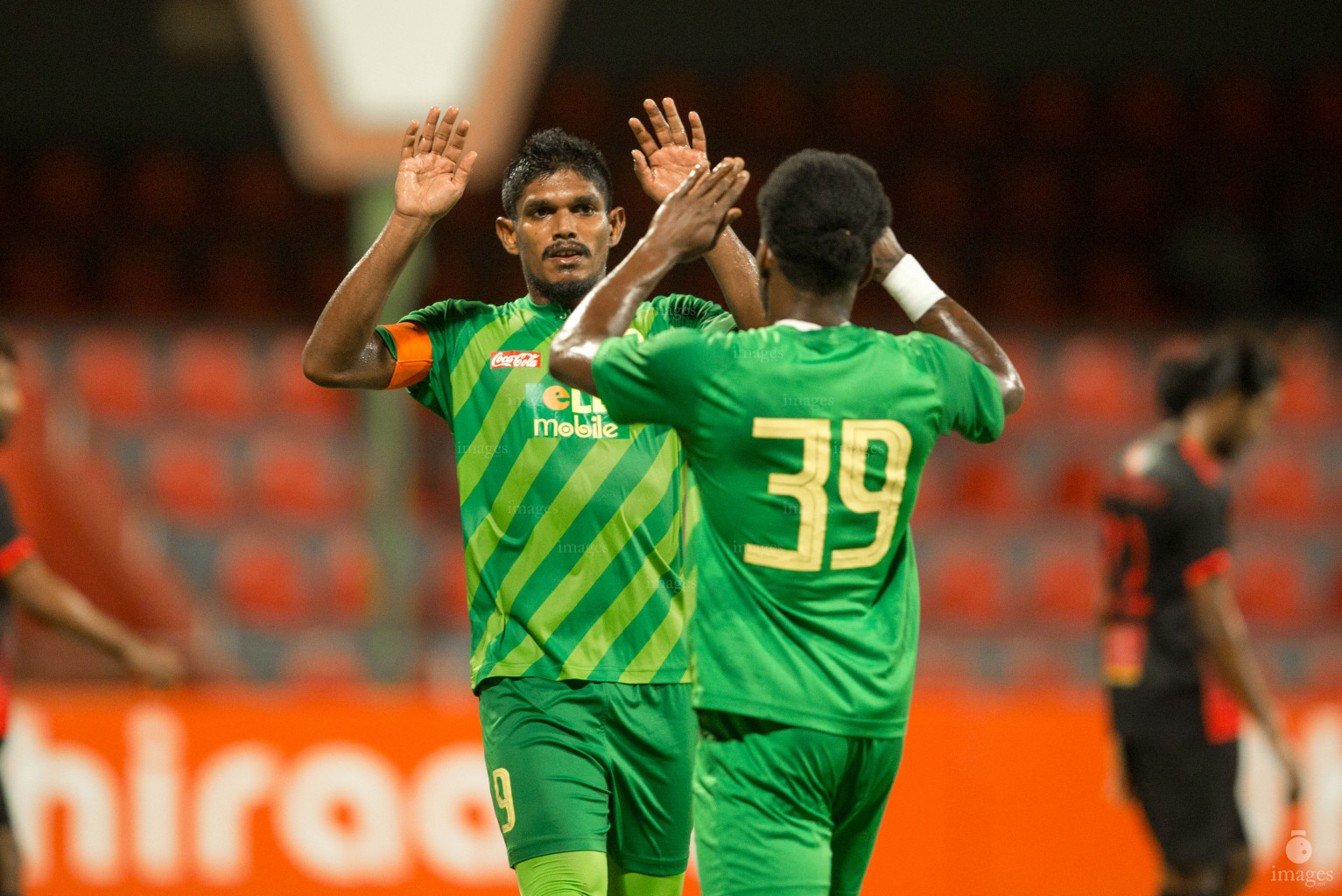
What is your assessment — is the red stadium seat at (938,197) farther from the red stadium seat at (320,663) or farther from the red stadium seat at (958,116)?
the red stadium seat at (320,663)

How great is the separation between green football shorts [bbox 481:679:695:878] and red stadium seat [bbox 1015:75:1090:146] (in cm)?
1331

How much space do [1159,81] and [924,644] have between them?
29.5ft

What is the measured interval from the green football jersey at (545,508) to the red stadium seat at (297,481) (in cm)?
→ 770

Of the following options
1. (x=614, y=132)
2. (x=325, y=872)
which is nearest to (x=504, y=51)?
(x=325, y=872)

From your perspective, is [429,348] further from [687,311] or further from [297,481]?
[297,481]

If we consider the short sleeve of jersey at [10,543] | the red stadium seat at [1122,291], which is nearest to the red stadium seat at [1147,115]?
the red stadium seat at [1122,291]

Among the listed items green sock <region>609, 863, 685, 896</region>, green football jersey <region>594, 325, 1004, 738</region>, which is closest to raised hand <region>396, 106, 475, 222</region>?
green football jersey <region>594, 325, 1004, 738</region>

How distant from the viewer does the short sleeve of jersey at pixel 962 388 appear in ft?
10.2

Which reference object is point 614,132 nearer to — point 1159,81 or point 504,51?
point 1159,81

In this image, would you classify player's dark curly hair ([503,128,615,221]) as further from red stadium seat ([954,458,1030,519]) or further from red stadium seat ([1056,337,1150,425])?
red stadium seat ([1056,337,1150,425])

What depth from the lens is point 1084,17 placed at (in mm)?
16406

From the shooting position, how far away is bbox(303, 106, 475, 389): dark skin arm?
3564 mm

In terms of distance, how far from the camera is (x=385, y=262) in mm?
3572

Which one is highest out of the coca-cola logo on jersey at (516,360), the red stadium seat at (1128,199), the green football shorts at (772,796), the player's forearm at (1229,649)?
the red stadium seat at (1128,199)
